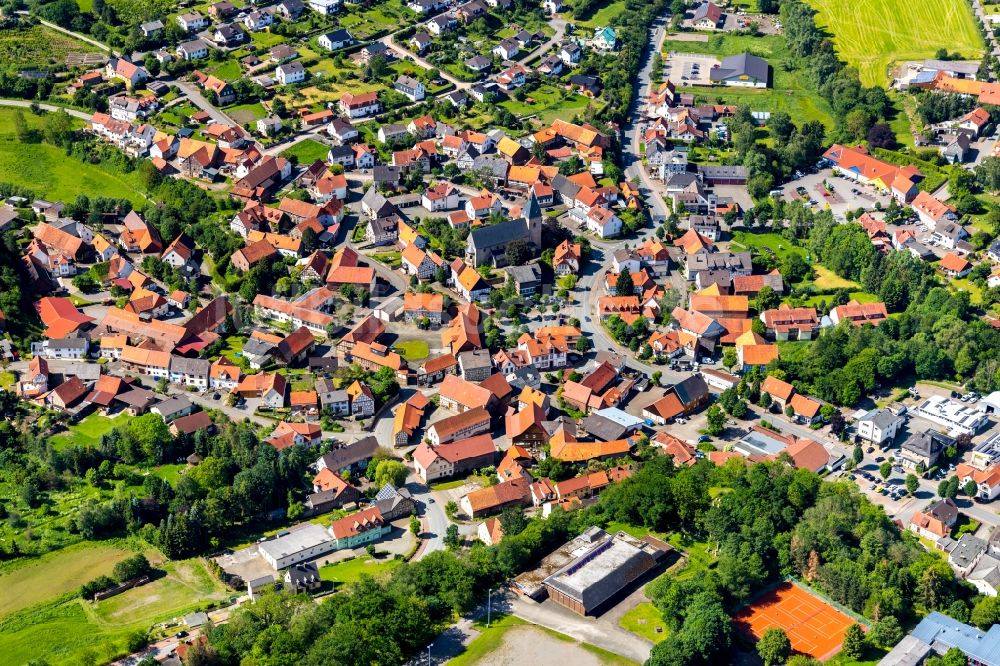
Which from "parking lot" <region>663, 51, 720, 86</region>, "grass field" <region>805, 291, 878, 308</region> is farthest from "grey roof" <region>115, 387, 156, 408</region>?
"parking lot" <region>663, 51, 720, 86</region>

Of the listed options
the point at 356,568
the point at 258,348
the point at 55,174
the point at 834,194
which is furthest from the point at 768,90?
the point at 356,568

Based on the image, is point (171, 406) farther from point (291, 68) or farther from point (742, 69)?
point (742, 69)

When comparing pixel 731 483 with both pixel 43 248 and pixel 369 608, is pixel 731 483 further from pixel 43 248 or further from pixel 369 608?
pixel 43 248

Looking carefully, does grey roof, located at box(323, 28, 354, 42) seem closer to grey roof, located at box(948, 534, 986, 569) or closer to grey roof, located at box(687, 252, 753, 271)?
grey roof, located at box(687, 252, 753, 271)

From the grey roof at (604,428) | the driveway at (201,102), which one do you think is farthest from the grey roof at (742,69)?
the grey roof at (604,428)

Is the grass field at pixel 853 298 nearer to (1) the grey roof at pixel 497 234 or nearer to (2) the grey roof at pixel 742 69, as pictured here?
(1) the grey roof at pixel 497 234

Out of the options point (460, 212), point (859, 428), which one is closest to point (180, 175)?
point (460, 212)
